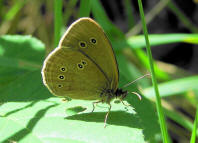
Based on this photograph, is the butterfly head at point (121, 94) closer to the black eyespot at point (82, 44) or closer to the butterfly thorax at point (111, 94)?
the butterfly thorax at point (111, 94)

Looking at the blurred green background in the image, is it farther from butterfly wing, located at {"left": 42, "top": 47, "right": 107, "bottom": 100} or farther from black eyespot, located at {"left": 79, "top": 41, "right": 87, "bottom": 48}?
black eyespot, located at {"left": 79, "top": 41, "right": 87, "bottom": 48}

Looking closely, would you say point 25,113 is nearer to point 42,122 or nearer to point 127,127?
point 42,122

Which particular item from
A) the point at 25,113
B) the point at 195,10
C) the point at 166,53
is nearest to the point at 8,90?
the point at 25,113

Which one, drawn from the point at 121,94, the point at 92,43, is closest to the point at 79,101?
the point at 121,94

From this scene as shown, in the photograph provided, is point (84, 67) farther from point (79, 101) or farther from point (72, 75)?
point (79, 101)

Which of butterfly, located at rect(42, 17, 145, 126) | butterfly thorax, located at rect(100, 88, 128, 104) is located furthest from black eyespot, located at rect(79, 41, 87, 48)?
butterfly thorax, located at rect(100, 88, 128, 104)

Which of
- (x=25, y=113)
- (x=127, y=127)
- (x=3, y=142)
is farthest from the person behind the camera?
(x=25, y=113)
